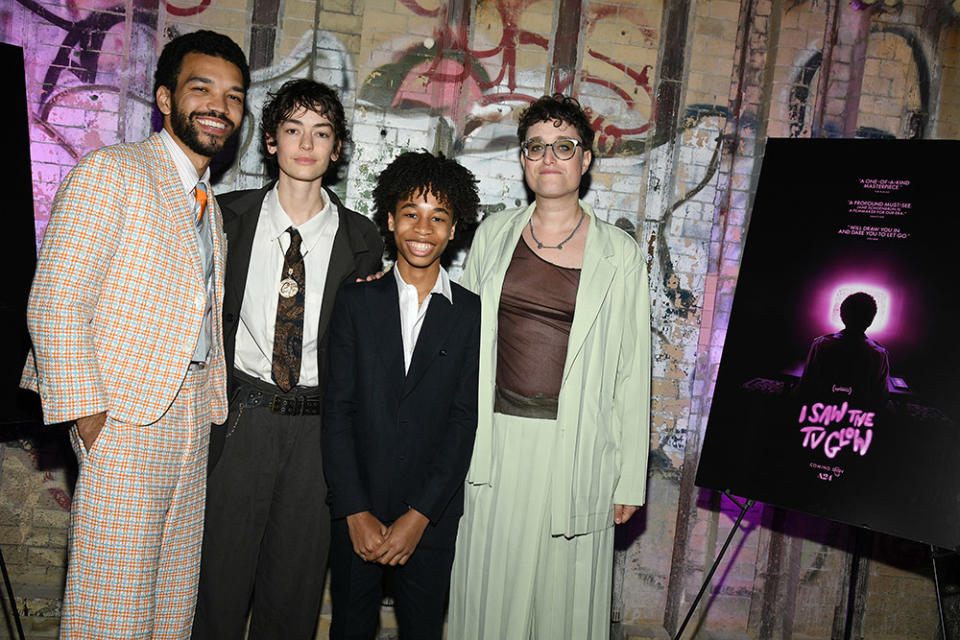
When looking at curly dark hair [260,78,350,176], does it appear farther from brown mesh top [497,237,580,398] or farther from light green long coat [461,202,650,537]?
brown mesh top [497,237,580,398]

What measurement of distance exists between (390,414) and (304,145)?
1.11 metres

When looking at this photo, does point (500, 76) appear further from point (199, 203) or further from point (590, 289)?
point (199, 203)

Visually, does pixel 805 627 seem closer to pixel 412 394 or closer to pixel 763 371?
pixel 763 371

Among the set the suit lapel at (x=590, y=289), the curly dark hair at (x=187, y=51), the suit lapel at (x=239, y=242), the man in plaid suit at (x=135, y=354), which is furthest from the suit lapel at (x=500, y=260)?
the curly dark hair at (x=187, y=51)

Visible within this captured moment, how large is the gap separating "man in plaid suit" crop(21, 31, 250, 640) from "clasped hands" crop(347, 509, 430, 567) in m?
0.57

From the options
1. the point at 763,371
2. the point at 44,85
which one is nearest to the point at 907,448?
the point at 763,371

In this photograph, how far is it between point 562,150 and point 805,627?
314 cm

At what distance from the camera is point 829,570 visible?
157 inches

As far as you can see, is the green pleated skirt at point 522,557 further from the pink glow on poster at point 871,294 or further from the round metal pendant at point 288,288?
the pink glow on poster at point 871,294

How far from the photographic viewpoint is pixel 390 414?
252cm

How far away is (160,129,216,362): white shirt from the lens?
7.77ft

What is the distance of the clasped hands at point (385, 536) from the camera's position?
245 centimetres

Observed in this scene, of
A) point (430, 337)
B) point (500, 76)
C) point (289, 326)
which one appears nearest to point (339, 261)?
point (289, 326)

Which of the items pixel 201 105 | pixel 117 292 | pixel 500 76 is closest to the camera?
pixel 117 292
